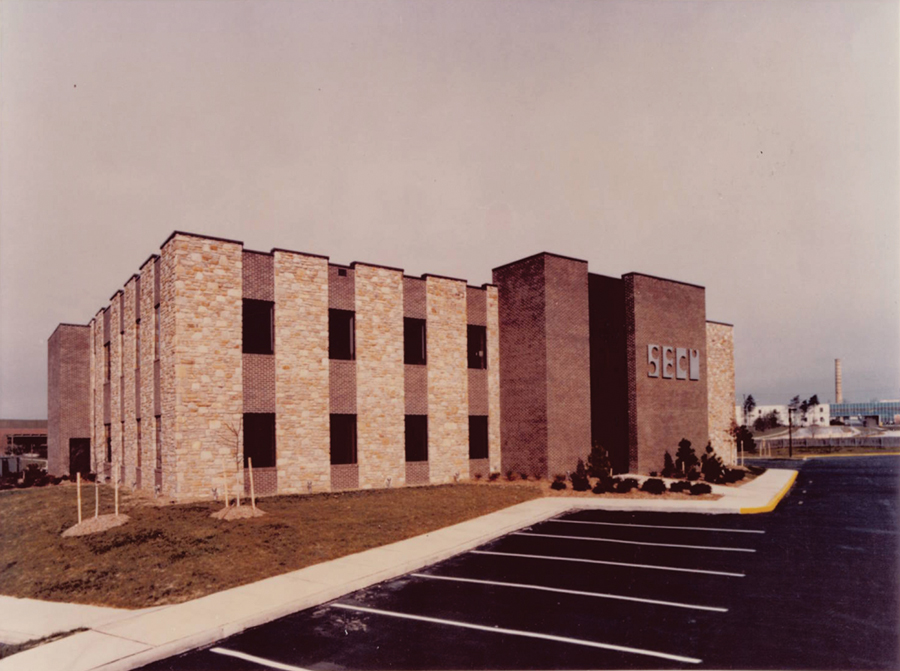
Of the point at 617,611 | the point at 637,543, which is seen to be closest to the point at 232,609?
the point at 617,611

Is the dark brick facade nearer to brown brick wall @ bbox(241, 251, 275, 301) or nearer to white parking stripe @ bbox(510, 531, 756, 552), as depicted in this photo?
brown brick wall @ bbox(241, 251, 275, 301)

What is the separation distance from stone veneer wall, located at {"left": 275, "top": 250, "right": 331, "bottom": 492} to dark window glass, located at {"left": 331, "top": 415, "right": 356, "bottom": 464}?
0.62 meters

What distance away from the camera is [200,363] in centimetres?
2234

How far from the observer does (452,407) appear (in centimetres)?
2911

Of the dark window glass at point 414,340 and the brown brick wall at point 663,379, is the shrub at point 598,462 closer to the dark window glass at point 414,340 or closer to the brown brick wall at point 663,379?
the brown brick wall at point 663,379

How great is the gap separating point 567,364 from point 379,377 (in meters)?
8.97

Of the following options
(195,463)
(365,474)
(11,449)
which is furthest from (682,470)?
(11,449)

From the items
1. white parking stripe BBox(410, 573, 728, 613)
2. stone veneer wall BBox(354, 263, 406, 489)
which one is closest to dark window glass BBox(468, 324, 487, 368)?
stone veneer wall BBox(354, 263, 406, 489)

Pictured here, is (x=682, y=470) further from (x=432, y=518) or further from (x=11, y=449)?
(x=11, y=449)

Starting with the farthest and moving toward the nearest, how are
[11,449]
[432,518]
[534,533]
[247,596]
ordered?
[11,449]
[432,518]
[534,533]
[247,596]

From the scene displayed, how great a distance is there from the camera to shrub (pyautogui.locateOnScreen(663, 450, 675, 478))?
99.2 feet

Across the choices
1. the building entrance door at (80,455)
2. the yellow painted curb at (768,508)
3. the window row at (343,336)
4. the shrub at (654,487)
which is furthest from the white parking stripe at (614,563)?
the building entrance door at (80,455)

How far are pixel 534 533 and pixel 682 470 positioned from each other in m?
17.4

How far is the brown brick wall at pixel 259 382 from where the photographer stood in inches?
920
